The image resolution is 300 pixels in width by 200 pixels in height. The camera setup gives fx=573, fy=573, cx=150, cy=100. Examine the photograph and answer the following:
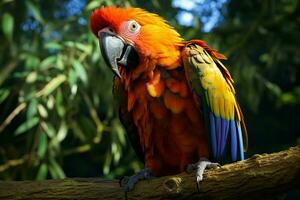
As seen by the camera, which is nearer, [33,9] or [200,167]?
[200,167]

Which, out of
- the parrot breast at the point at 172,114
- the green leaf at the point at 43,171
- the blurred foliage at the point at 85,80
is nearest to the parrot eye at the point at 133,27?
the parrot breast at the point at 172,114

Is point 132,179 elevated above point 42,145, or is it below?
above

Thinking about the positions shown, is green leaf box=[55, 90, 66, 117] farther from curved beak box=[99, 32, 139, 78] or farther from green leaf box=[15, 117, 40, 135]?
curved beak box=[99, 32, 139, 78]

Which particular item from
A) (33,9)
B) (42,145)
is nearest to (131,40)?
(42,145)

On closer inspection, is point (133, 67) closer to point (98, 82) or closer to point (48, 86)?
point (48, 86)

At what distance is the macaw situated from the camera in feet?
6.91

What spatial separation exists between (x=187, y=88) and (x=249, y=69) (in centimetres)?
195

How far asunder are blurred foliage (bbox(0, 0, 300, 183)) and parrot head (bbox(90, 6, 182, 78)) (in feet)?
3.15

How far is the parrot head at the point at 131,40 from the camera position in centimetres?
216

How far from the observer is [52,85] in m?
3.19

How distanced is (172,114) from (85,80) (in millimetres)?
1201

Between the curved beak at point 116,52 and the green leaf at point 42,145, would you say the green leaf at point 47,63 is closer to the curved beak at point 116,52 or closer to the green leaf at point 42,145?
the green leaf at point 42,145

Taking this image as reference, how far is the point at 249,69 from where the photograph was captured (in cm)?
400

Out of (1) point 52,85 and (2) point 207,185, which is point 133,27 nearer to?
(2) point 207,185
